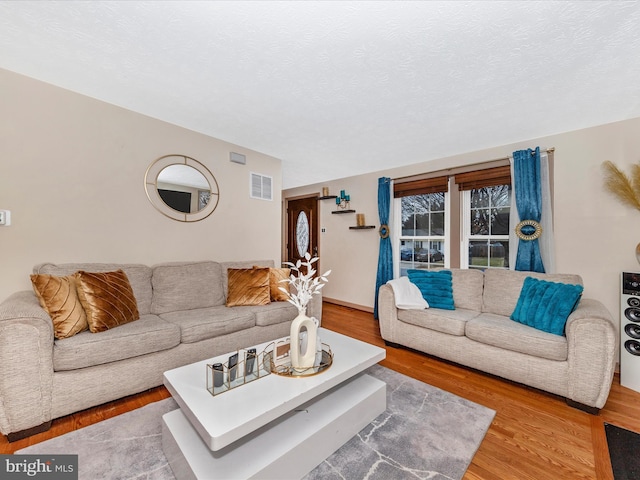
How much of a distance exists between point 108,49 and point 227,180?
1.75 metres

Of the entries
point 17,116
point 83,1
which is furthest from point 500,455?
point 17,116

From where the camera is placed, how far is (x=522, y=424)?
177cm

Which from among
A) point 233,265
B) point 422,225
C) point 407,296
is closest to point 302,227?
point 422,225

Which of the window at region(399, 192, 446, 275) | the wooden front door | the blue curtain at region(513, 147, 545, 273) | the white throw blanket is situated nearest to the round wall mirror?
the white throw blanket

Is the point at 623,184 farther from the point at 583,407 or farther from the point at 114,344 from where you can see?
the point at 114,344

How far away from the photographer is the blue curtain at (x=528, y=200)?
2906 mm

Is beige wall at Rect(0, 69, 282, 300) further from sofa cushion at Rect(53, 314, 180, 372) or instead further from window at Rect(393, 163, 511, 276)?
window at Rect(393, 163, 511, 276)

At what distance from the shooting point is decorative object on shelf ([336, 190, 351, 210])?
15.8 feet

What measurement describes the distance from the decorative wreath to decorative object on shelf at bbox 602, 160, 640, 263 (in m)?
0.64

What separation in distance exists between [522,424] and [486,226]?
235 cm

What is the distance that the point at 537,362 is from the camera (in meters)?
2.12

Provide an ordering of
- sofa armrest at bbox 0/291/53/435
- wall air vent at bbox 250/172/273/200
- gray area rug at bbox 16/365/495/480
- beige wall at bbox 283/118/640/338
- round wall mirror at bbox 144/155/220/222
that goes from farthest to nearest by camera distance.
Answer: wall air vent at bbox 250/172/273/200
round wall mirror at bbox 144/155/220/222
beige wall at bbox 283/118/640/338
sofa armrest at bbox 0/291/53/435
gray area rug at bbox 16/365/495/480

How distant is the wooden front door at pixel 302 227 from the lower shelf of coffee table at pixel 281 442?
394cm

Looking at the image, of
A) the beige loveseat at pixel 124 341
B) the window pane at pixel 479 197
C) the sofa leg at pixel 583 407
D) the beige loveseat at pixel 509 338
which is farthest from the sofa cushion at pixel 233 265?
the sofa leg at pixel 583 407
